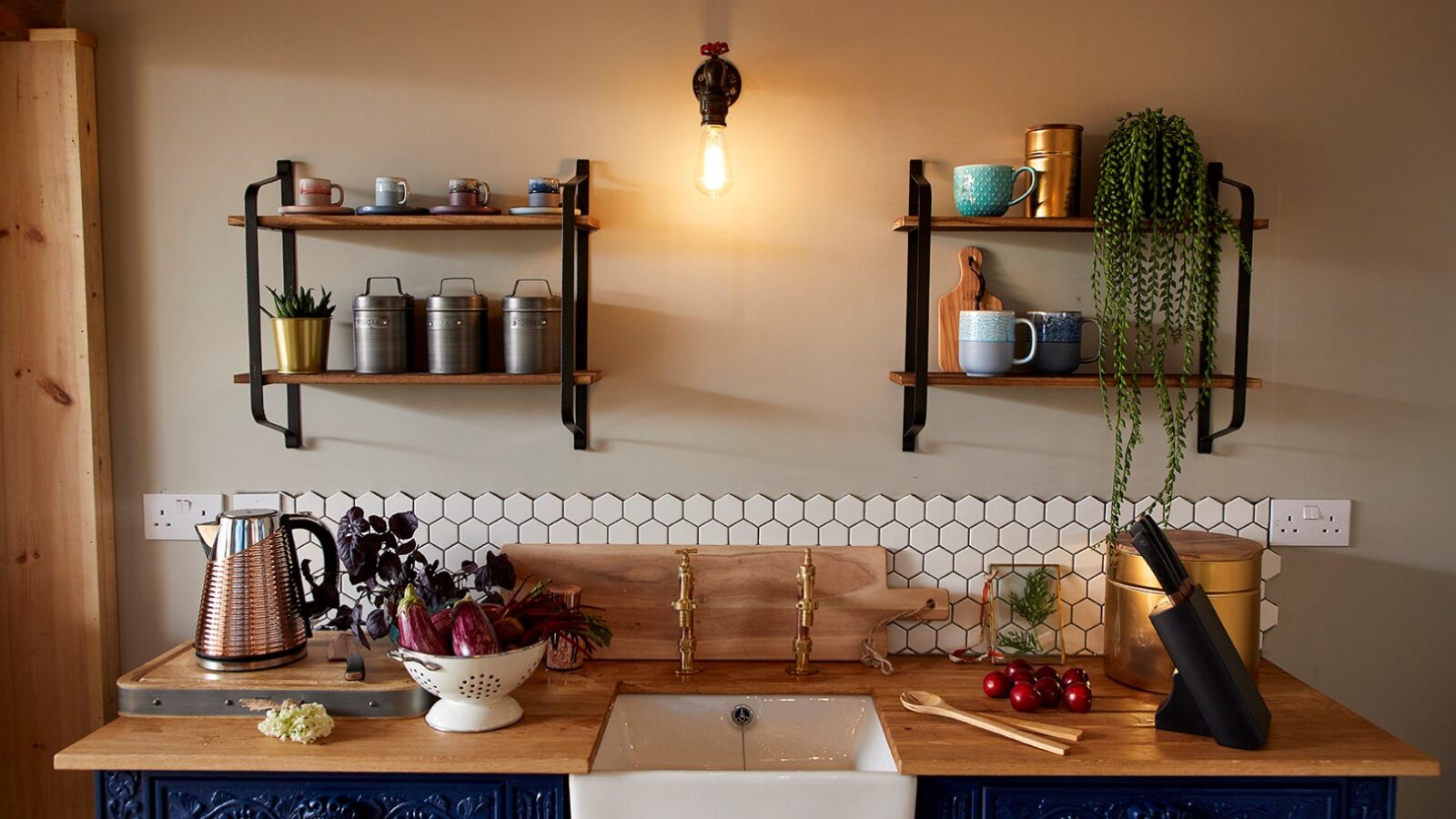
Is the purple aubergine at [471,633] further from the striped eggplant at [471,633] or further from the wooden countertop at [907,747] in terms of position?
the wooden countertop at [907,747]

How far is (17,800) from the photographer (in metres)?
2.29

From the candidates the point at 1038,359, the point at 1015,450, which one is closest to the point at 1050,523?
the point at 1015,450

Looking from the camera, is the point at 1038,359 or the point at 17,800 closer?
the point at 1038,359

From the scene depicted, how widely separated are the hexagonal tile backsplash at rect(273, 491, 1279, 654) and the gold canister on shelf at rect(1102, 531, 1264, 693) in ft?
0.66

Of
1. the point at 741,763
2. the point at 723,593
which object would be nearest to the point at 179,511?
the point at 723,593

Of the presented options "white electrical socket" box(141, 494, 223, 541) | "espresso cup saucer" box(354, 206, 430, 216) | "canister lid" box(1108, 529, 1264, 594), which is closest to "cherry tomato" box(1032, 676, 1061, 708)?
"canister lid" box(1108, 529, 1264, 594)

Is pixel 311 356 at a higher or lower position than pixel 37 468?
higher

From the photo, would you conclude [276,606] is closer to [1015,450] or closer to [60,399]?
[60,399]

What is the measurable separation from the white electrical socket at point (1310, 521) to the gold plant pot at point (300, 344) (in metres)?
1.97

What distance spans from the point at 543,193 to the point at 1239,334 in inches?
55.1

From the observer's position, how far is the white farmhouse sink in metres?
1.73

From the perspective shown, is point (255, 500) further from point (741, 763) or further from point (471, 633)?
point (741, 763)

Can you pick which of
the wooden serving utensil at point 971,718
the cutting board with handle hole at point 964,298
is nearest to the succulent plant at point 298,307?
the cutting board with handle hole at point 964,298

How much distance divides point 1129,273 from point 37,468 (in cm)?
222
